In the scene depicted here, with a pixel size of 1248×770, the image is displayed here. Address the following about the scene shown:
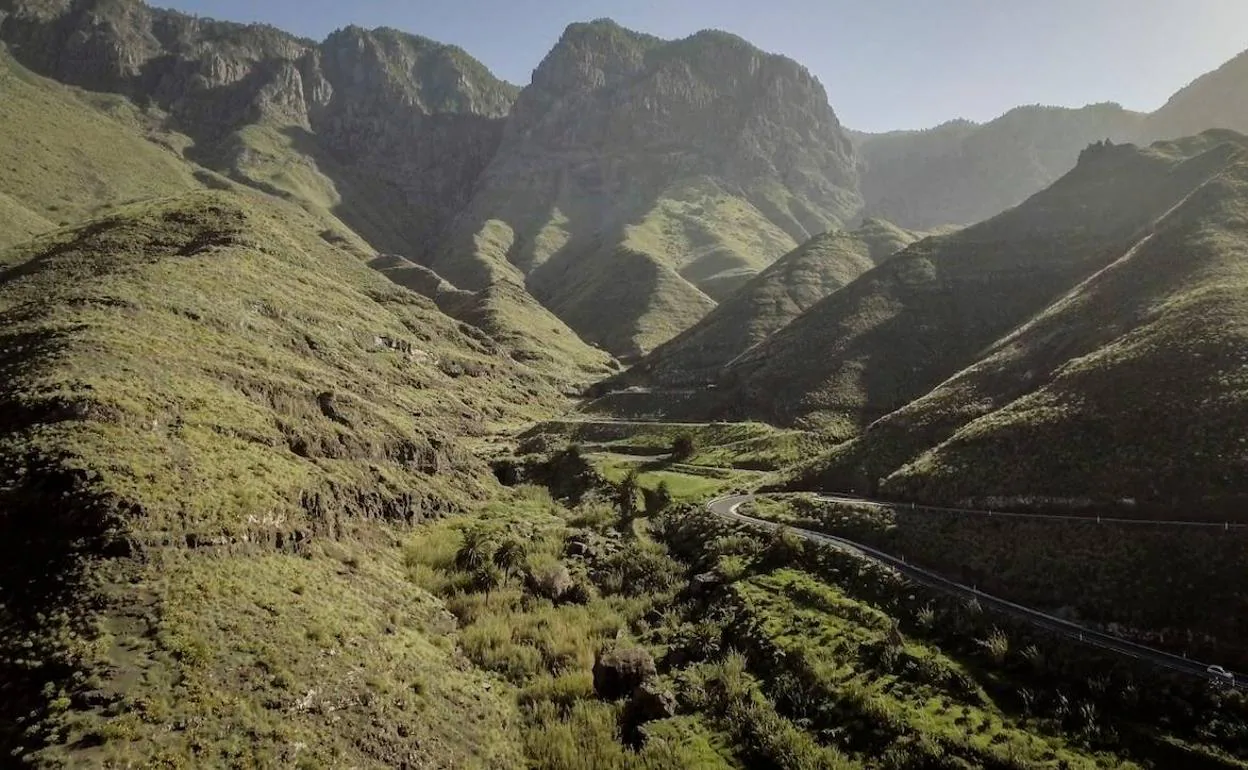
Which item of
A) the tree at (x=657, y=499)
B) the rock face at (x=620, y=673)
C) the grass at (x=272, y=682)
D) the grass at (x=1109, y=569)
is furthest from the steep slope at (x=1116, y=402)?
the grass at (x=272, y=682)

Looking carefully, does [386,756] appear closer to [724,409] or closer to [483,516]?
[483,516]

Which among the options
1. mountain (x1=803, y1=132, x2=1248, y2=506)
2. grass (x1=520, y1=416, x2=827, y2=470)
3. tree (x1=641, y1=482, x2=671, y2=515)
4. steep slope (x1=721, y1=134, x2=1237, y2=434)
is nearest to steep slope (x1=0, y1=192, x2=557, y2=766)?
tree (x1=641, y1=482, x2=671, y2=515)

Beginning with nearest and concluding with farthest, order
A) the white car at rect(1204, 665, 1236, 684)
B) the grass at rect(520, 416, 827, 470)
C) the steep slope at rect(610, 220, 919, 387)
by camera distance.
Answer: the white car at rect(1204, 665, 1236, 684) < the grass at rect(520, 416, 827, 470) < the steep slope at rect(610, 220, 919, 387)

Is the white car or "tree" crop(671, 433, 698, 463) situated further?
"tree" crop(671, 433, 698, 463)

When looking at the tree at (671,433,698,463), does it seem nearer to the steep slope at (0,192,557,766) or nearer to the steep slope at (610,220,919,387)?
the steep slope at (0,192,557,766)

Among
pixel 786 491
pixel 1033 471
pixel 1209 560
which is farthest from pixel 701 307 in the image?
pixel 1209 560

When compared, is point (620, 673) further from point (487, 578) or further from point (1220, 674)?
point (1220, 674)
